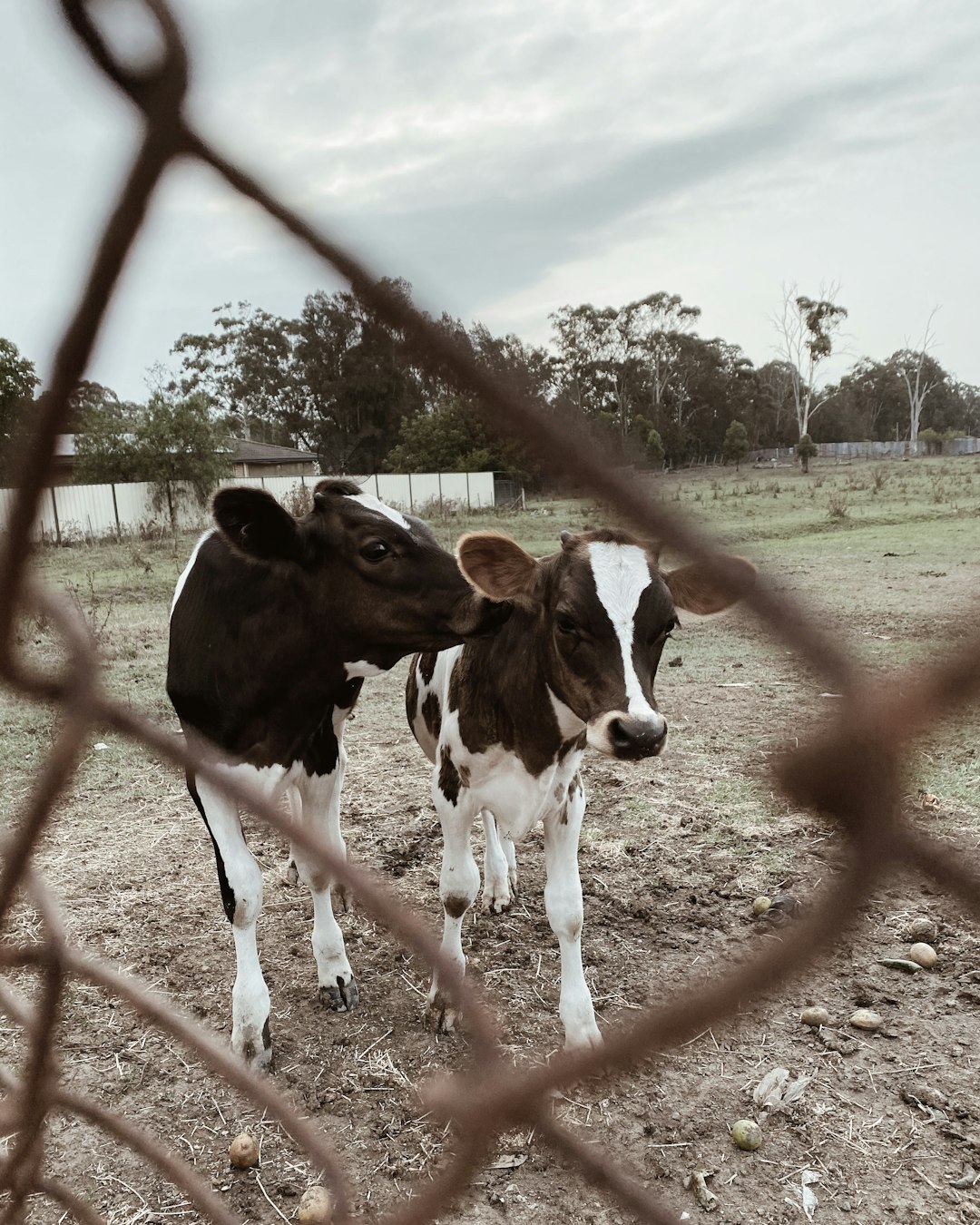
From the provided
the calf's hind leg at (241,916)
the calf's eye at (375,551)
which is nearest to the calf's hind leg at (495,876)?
the calf's hind leg at (241,916)

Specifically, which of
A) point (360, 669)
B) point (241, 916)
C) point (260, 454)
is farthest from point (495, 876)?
point (260, 454)

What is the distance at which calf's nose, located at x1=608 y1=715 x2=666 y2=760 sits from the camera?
196cm

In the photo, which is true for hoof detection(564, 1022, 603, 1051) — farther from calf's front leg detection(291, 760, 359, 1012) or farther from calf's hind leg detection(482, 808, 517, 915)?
calf's hind leg detection(482, 808, 517, 915)

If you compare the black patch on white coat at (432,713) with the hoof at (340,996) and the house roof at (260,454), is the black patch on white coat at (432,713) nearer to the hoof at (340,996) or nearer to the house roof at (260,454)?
the hoof at (340,996)

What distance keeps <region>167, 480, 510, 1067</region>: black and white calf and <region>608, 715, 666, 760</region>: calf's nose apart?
2.07 feet

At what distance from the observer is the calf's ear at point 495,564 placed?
7.20 feet

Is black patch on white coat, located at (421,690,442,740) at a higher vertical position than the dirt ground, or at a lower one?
higher

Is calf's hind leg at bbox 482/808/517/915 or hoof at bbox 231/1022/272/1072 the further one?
calf's hind leg at bbox 482/808/517/915

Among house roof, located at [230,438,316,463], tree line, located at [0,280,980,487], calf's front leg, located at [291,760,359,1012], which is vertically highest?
A: house roof, located at [230,438,316,463]

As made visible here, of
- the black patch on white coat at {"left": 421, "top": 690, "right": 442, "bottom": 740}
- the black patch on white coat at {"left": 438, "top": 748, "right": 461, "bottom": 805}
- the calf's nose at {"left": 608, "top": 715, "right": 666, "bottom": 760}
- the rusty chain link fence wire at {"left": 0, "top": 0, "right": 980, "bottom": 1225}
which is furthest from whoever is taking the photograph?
the black patch on white coat at {"left": 421, "top": 690, "right": 442, "bottom": 740}

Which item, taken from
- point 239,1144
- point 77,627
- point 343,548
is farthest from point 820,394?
point 239,1144

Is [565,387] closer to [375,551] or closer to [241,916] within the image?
[375,551]

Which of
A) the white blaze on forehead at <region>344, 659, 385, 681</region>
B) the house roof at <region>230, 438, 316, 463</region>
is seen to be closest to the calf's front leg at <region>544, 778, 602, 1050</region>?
the white blaze on forehead at <region>344, 659, 385, 681</region>

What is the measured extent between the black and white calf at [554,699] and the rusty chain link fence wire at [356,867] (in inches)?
49.9
